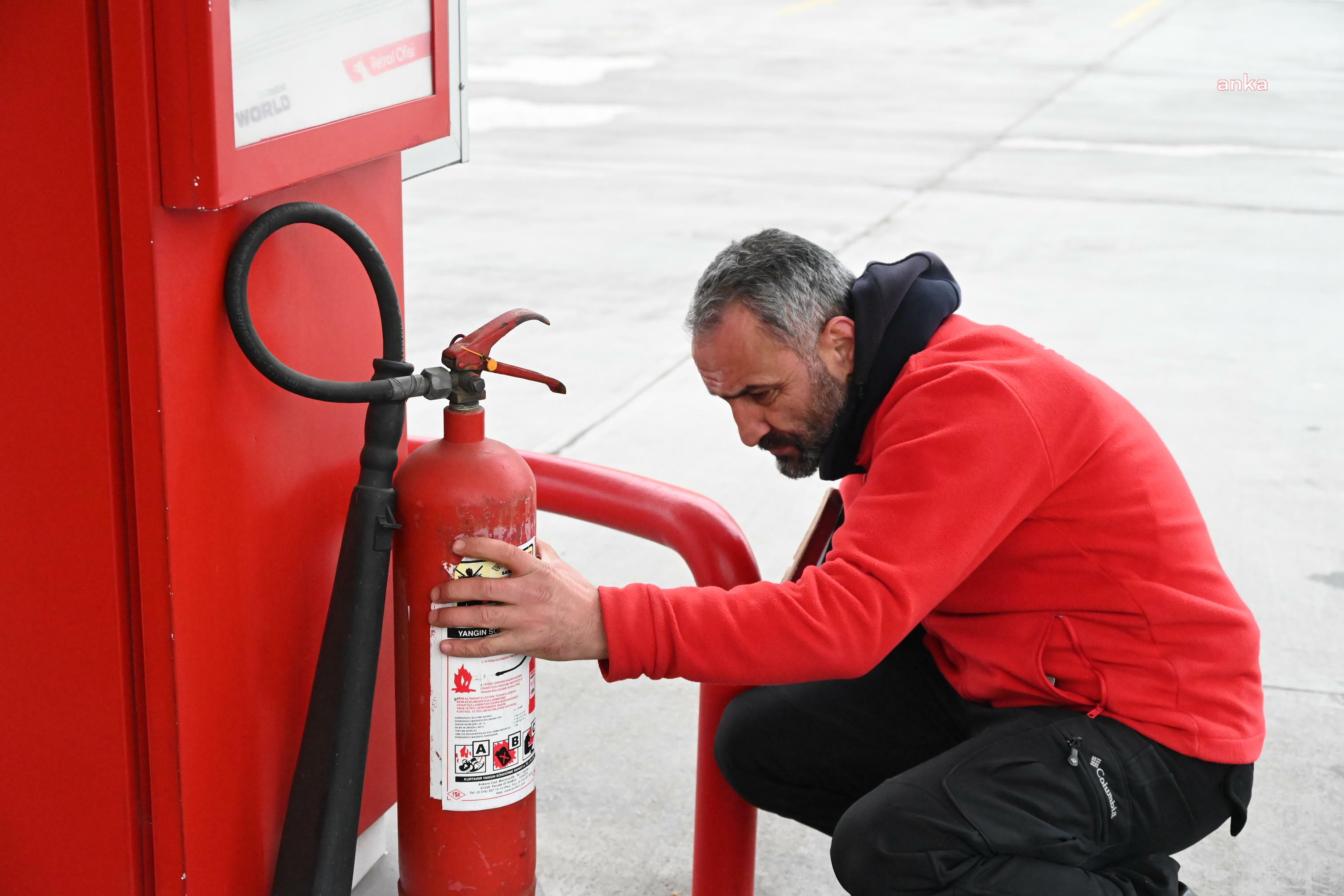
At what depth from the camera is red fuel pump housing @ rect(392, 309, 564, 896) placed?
1.58 m

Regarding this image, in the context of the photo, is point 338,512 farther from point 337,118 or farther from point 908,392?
point 908,392

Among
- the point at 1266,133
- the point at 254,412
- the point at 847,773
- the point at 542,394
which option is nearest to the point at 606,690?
the point at 847,773

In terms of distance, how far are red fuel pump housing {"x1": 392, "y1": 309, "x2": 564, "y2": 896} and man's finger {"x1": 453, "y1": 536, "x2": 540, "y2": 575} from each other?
17 millimetres

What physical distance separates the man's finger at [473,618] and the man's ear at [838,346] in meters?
0.58

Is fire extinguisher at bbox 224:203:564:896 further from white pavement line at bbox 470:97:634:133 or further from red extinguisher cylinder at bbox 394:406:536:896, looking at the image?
white pavement line at bbox 470:97:634:133

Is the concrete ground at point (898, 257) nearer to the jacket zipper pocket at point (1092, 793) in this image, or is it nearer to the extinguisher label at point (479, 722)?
the extinguisher label at point (479, 722)

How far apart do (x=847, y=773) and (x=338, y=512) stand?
917 mm

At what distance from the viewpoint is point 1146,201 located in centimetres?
807

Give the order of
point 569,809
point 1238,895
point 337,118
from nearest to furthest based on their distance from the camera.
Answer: point 337,118, point 1238,895, point 569,809

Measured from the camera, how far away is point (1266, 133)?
33.8 ft

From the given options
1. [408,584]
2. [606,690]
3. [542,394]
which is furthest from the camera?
[542,394]

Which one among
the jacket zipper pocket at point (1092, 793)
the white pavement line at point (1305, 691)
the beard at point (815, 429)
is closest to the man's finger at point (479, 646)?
A: the beard at point (815, 429)

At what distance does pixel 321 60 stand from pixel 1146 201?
291 inches

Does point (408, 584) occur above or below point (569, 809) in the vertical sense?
above
